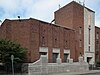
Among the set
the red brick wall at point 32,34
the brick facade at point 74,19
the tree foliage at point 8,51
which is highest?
the brick facade at point 74,19

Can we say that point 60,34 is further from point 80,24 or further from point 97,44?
point 97,44

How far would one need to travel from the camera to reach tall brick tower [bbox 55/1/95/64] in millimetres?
60844

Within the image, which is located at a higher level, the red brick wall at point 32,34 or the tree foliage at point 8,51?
the red brick wall at point 32,34

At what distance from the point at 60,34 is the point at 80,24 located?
10259 mm

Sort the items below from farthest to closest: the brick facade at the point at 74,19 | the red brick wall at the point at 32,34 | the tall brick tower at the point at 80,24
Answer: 1. the tall brick tower at the point at 80,24
2. the brick facade at the point at 74,19
3. the red brick wall at the point at 32,34

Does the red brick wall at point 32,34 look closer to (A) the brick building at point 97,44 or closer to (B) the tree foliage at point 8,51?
(B) the tree foliage at point 8,51

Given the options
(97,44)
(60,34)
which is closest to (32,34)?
(60,34)

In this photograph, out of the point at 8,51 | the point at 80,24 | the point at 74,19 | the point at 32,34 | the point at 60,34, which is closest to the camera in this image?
the point at 8,51

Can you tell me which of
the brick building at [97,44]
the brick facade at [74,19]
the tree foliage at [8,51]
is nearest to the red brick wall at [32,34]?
the tree foliage at [8,51]

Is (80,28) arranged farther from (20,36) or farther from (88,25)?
(20,36)

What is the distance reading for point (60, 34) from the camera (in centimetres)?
5441

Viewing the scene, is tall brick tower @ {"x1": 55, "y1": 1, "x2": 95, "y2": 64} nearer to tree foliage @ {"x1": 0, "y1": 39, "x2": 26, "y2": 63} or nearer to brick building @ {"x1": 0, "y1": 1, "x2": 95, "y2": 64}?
brick building @ {"x1": 0, "y1": 1, "x2": 95, "y2": 64}

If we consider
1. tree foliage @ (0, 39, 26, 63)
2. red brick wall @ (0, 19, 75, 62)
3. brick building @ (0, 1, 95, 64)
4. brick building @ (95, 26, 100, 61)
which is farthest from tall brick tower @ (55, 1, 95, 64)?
tree foliage @ (0, 39, 26, 63)

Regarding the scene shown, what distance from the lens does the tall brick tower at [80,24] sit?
200 feet
